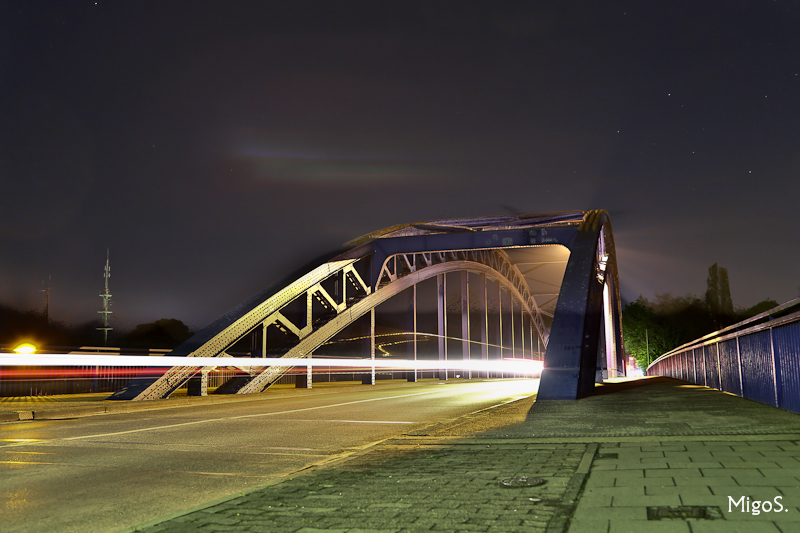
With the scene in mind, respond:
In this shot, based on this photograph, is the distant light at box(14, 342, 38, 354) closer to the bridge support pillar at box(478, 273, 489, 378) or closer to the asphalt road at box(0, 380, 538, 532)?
the asphalt road at box(0, 380, 538, 532)

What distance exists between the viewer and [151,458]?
7.40 meters

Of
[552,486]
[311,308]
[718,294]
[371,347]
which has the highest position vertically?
[718,294]

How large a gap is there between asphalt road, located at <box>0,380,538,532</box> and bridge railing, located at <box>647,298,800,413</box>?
546cm

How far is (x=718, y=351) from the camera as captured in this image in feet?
51.0

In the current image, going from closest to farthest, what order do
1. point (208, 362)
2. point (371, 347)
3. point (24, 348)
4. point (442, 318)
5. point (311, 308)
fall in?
point (24, 348) < point (208, 362) < point (311, 308) < point (371, 347) < point (442, 318)

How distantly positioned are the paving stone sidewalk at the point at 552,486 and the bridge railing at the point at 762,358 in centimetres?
140

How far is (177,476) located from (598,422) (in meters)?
5.71

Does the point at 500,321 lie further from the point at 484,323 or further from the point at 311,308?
the point at 311,308

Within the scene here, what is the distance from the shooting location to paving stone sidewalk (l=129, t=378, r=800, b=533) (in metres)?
3.77

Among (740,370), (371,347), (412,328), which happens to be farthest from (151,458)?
(412,328)

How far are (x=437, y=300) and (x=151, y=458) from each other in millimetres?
35112

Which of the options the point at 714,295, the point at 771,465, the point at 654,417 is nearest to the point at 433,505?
the point at 771,465

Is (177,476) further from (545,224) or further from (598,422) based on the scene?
(545,224)

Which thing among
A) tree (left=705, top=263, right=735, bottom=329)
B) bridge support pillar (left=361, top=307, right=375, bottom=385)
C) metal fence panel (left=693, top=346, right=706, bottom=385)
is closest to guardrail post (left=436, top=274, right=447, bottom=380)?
bridge support pillar (left=361, top=307, right=375, bottom=385)
